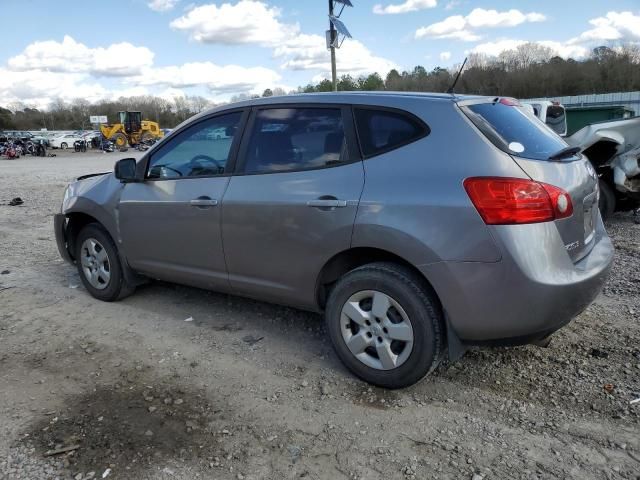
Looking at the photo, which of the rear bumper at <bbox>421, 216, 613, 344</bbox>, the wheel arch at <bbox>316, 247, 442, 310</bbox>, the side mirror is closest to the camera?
the rear bumper at <bbox>421, 216, 613, 344</bbox>

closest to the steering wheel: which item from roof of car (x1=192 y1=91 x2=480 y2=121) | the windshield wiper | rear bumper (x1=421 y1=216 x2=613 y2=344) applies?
roof of car (x1=192 y1=91 x2=480 y2=121)

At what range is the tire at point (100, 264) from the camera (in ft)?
15.7

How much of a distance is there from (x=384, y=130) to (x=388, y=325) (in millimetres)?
1157

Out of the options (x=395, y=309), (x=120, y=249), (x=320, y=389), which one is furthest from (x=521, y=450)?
(x=120, y=249)

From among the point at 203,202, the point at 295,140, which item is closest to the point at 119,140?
the point at 203,202

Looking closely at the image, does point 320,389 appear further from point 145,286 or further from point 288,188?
point 145,286

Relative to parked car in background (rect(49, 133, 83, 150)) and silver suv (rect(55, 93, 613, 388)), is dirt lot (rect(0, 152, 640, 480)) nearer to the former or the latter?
silver suv (rect(55, 93, 613, 388))

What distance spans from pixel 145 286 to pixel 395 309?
310cm

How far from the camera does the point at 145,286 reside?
5.31 metres

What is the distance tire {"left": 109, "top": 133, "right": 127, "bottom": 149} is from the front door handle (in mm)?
42294

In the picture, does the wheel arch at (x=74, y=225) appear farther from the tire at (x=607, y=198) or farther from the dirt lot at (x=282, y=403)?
the tire at (x=607, y=198)

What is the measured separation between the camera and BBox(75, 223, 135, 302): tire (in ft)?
15.7

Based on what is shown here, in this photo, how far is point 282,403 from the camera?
3.17 m

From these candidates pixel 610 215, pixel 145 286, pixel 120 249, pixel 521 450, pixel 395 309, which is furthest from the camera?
pixel 610 215
